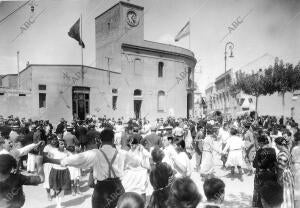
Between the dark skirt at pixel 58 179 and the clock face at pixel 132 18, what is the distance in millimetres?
28795

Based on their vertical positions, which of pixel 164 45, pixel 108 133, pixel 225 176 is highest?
pixel 164 45

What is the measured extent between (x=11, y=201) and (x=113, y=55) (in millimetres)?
29515

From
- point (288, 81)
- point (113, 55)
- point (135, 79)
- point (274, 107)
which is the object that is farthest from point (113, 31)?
point (274, 107)

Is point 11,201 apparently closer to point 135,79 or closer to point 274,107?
point 135,79

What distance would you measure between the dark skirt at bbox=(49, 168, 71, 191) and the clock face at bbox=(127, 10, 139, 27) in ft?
94.5

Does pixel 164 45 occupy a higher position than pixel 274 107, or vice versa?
pixel 164 45

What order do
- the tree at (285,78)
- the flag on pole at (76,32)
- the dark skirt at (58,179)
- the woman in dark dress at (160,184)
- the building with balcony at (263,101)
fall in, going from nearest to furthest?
the woman in dark dress at (160,184) < the dark skirt at (58,179) < the flag on pole at (76,32) < the tree at (285,78) < the building with balcony at (263,101)

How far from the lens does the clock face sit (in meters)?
33.1

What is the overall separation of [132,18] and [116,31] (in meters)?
2.75

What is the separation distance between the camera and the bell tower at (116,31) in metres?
32.0

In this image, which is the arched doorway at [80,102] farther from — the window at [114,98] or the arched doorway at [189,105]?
the arched doorway at [189,105]

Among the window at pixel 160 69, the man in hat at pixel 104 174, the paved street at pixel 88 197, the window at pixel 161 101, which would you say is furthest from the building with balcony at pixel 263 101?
the man in hat at pixel 104 174

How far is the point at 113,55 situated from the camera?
32.1 metres

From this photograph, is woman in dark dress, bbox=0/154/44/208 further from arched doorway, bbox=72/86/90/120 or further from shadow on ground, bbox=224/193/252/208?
arched doorway, bbox=72/86/90/120
